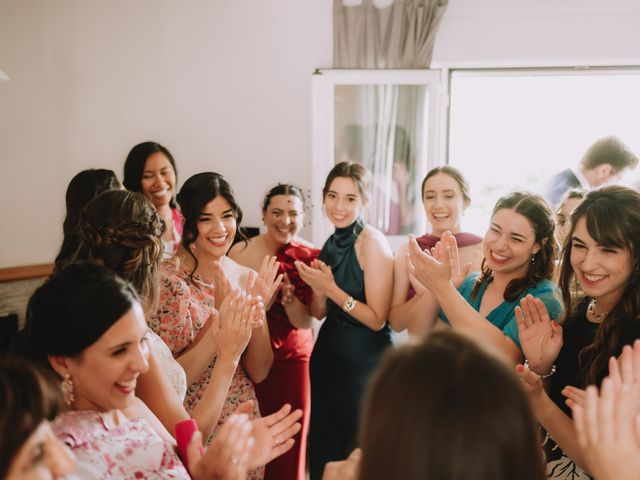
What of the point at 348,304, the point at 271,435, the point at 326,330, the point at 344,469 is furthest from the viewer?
the point at 326,330

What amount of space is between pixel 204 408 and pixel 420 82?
2791 millimetres

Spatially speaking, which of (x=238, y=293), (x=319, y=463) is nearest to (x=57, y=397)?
(x=238, y=293)

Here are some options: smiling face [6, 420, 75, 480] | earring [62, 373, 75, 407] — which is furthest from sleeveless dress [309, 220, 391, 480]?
smiling face [6, 420, 75, 480]

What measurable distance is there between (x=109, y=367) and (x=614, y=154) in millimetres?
3257

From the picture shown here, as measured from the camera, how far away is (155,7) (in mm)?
3721

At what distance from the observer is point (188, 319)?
1.68 metres

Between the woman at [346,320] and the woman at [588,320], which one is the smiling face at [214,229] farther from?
the woman at [588,320]

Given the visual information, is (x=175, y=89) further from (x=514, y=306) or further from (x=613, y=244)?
(x=613, y=244)

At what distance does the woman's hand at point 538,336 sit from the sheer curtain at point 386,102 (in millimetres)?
2298

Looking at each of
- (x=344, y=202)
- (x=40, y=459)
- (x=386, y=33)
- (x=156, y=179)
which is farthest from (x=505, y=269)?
(x=386, y=33)

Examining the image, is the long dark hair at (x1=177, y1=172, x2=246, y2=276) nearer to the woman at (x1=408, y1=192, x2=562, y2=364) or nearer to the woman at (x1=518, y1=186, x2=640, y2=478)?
the woman at (x1=408, y1=192, x2=562, y2=364)

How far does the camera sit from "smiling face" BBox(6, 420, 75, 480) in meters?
0.68

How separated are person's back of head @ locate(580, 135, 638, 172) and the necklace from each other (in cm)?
215

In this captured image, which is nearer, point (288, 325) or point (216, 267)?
point (216, 267)
